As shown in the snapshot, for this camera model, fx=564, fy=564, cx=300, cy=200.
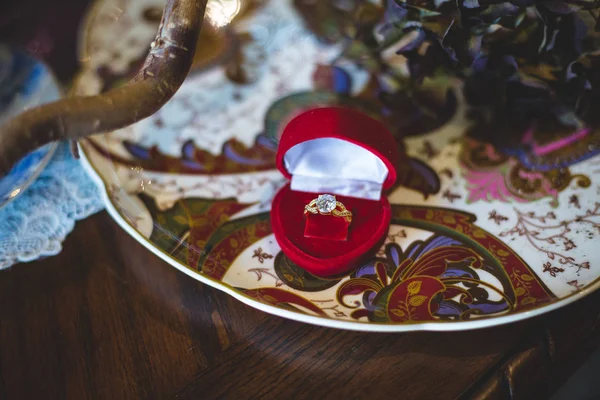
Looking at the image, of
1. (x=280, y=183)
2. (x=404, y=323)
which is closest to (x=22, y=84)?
(x=280, y=183)

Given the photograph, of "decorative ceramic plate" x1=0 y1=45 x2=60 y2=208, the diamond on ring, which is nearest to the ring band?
the diamond on ring

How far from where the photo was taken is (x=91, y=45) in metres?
0.66

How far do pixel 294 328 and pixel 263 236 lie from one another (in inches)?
3.6

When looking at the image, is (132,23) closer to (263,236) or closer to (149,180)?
(149,180)

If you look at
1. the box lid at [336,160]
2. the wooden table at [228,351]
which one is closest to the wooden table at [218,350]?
the wooden table at [228,351]

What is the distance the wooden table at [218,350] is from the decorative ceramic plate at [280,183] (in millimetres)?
23

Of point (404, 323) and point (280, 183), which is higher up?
point (280, 183)

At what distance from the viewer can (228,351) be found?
0.44m

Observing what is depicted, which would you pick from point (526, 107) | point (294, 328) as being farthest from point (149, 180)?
point (526, 107)

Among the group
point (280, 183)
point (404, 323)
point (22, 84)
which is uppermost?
point (22, 84)

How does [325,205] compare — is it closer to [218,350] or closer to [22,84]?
[218,350]

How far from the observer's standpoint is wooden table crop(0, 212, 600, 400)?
42cm

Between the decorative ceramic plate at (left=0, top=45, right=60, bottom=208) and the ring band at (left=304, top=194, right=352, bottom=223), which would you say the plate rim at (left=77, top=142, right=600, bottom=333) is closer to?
the ring band at (left=304, top=194, right=352, bottom=223)

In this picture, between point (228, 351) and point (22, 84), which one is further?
point (22, 84)
